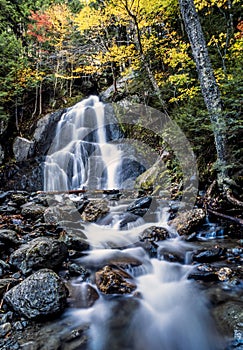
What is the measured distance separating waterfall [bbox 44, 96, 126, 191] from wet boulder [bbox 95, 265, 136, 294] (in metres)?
7.10

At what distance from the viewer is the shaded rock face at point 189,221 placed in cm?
541

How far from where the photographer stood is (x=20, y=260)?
4094mm

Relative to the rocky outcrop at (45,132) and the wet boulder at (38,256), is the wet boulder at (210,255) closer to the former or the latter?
the wet boulder at (38,256)

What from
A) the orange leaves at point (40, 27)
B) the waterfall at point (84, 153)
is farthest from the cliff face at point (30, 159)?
the orange leaves at point (40, 27)

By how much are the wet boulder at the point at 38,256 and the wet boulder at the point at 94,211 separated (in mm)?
2683

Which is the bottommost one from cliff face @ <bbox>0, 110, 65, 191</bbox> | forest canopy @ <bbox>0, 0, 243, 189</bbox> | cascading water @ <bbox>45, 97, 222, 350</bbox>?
cascading water @ <bbox>45, 97, 222, 350</bbox>

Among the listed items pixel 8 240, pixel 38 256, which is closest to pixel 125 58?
pixel 8 240

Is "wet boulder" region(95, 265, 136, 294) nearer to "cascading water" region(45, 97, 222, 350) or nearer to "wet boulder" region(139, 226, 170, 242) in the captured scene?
"cascading water" region(45, 97, 222, 350)

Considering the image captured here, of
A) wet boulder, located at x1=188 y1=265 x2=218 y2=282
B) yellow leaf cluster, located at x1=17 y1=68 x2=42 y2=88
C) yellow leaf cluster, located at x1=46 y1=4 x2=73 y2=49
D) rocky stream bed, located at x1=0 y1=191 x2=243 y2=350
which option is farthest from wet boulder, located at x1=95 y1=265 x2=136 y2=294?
yellow leaf cluster, located at x1=46 y1=4 x2=73 y2=49

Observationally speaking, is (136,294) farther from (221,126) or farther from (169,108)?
(169,108)

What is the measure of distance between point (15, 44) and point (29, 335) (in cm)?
1685

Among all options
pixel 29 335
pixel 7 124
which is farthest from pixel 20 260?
pixel 7 124

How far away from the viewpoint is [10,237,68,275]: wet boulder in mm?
3973

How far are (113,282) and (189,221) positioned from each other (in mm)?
2570
